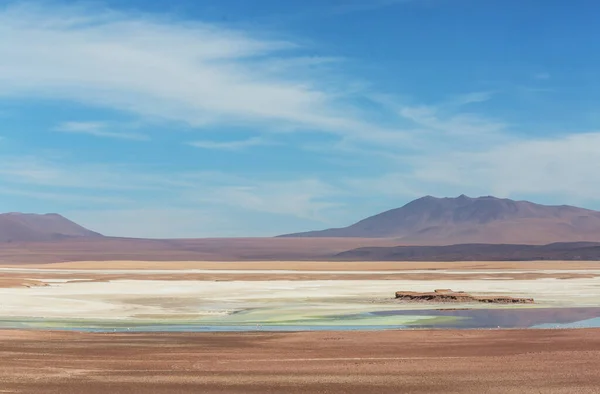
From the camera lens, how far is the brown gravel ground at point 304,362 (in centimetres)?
1731

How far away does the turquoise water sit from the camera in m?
→ 29.1

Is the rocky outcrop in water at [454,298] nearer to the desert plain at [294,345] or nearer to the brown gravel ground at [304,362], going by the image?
the desert plain at [294,345]

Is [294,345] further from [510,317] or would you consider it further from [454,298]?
[454,298]

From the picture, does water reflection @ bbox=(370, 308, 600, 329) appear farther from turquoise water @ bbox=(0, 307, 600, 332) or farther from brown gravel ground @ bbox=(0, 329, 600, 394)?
brown gravel ground @ bbox=(0, 329, 600, 394)

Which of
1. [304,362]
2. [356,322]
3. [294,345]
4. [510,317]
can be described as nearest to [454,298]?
[510,317]

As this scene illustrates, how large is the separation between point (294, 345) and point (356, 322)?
7.82 m

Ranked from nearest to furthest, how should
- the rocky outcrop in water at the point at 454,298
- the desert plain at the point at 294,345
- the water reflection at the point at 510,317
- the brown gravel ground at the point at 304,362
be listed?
1. the brown gravel ground at the point at 304,362
2. the desert plain at the point at 294,345
3. the water reflection at the point at 510,317
4. the rocky outcrop in water at the point at 454,298

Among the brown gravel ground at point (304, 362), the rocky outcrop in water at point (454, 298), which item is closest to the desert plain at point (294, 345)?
the brown gravel ground at point (304, 362)

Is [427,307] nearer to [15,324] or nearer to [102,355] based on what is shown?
[15,324]

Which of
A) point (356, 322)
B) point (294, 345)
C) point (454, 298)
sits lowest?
point (294, 345)

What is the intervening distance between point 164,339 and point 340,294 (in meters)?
23.3

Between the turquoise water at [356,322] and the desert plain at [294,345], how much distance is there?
0.18 feet

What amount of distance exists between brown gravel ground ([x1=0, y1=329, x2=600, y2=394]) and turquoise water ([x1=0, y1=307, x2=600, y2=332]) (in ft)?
8.16

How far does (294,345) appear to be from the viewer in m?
23.8
